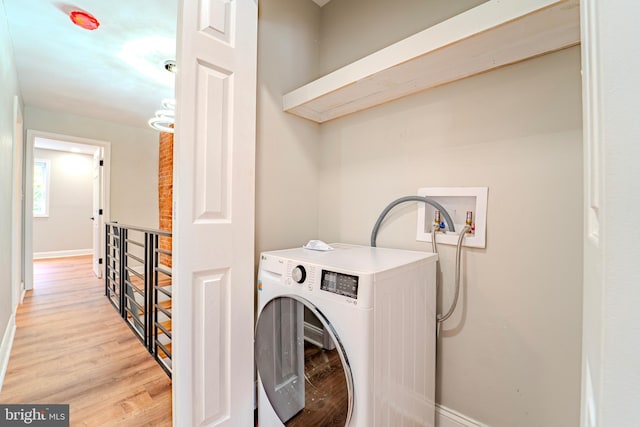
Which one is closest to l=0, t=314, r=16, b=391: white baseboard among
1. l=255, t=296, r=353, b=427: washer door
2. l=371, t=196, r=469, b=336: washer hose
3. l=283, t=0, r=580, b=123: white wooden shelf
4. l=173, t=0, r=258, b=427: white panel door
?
l=173, t=0, r=258, b=427: white panel door

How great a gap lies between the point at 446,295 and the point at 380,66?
109 centimetres

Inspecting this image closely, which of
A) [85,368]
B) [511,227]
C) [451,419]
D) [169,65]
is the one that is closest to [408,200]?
[511,227]

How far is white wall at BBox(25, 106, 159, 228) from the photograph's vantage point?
3758 millimetres

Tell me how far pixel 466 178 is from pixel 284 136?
100cm

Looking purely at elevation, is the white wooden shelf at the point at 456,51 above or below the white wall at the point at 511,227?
above

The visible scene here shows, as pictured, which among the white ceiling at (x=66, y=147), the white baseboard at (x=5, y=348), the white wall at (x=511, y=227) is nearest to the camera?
the white wall at (x=511, y=227)

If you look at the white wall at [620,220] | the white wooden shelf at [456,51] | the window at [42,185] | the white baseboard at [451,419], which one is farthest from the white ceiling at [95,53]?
the window at [42,185]

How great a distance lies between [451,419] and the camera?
1.26 meters

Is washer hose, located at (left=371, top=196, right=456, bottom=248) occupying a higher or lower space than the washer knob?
higher

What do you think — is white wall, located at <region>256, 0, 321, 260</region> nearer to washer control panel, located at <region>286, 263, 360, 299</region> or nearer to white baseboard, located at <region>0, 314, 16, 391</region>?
washer control panel, located at <region>286, 263, 360, 299</region>

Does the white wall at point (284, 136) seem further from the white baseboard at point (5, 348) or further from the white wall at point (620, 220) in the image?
the white baseboard at point (5, 348)

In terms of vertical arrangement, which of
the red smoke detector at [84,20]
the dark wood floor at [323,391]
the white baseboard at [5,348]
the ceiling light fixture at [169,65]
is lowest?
the white baseboard at [5,348]

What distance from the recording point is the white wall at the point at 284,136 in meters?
1.48

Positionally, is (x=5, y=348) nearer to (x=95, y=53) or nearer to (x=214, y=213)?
(x=214, y=213)
